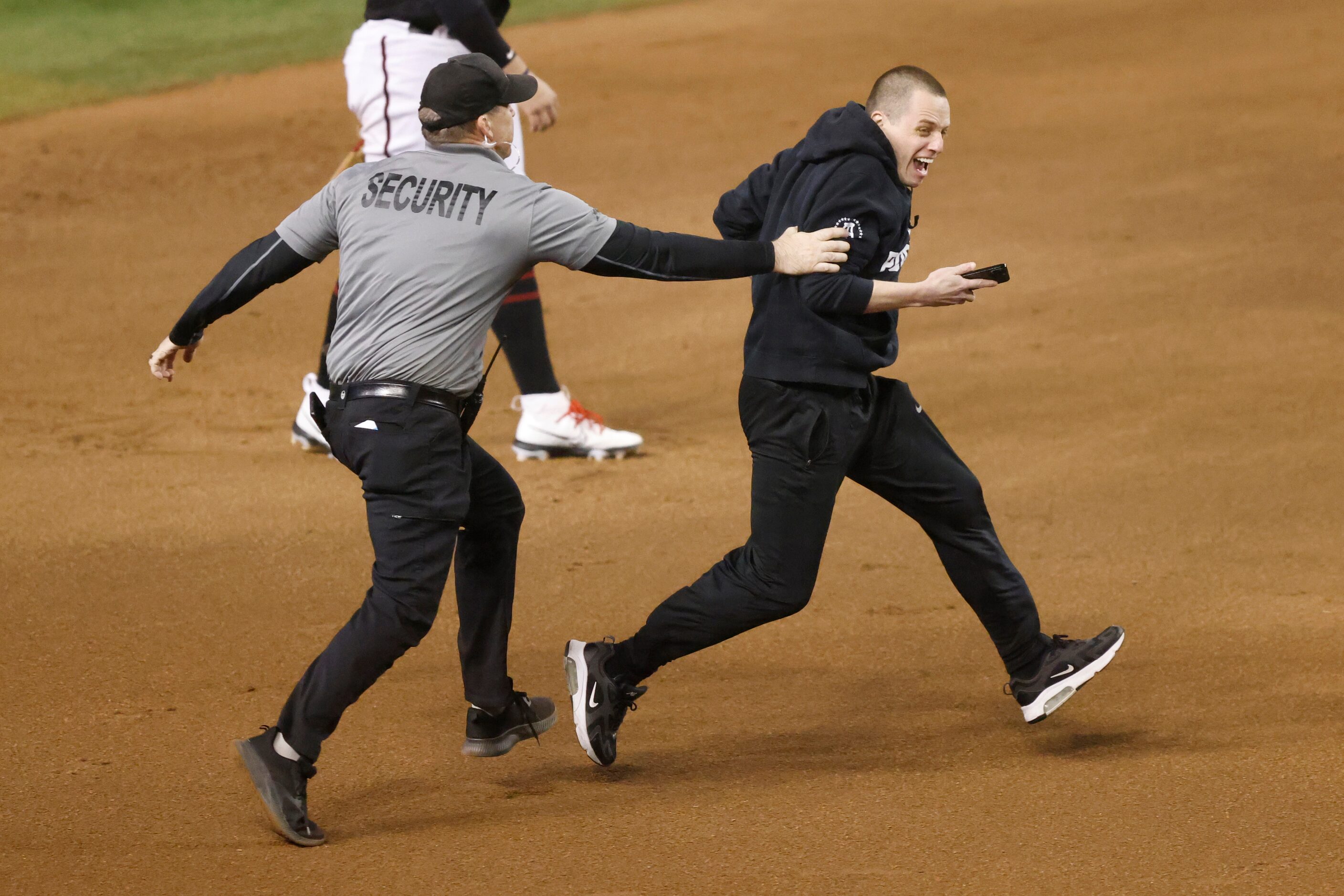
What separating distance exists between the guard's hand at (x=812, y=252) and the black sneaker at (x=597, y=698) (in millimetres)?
1190

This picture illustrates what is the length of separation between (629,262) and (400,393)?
650 millimetres

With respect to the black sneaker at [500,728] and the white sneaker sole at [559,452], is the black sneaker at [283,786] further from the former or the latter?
the white sneaker sole at [559,452]

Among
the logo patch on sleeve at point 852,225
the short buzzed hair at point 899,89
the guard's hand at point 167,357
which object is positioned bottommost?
the guard's hand at point 167,357

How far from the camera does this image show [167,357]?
407 centimetres

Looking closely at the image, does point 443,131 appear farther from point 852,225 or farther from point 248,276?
point 852,225

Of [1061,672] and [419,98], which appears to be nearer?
[1061,672]

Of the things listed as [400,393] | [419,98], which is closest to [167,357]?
[400,393]

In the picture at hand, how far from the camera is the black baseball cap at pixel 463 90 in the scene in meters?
3.70

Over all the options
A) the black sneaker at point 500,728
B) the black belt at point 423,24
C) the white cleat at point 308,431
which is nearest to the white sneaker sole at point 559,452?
the white cleat at point 308,431

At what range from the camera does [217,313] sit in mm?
3904

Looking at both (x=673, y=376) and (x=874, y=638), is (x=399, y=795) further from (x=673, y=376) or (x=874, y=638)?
(x=673, y=376)

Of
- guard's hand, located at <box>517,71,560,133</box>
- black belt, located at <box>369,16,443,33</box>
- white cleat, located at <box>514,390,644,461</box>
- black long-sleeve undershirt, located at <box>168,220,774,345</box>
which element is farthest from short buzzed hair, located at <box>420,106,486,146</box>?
white cleat, located at <box>514,390,644,461</box>

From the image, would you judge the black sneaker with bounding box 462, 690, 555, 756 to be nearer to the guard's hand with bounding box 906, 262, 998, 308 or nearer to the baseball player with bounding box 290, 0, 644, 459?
the guard's hand with bounding box 906, 262, 998, 308

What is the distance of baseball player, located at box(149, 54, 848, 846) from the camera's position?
145 inches
